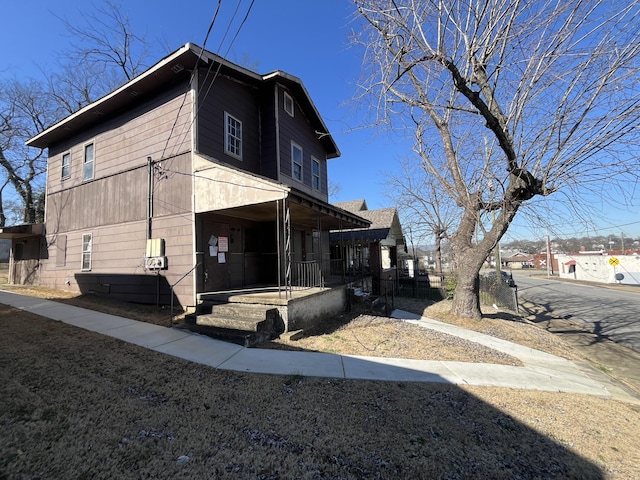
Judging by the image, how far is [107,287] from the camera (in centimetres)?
1015

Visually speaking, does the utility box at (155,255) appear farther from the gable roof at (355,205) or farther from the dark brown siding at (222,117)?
the gable roof at (355,205)

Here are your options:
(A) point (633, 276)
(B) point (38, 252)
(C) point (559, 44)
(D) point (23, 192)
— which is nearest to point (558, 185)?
(C) point (559, 44)

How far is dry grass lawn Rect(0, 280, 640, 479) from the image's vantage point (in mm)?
2584

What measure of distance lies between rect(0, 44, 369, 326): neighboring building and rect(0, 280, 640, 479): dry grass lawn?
3456 mm

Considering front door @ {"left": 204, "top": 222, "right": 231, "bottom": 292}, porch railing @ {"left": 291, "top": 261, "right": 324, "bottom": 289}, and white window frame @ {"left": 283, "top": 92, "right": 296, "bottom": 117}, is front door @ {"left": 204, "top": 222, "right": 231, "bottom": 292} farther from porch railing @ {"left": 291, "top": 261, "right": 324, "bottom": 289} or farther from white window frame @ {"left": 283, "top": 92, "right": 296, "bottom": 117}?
white window frame @ {"left": 283, "top": 92, "right": 296, "bottom": 117}

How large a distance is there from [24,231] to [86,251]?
14.9 feet

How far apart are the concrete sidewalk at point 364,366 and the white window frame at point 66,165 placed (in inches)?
332

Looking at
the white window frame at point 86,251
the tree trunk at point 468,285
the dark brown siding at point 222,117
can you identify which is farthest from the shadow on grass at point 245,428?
the white window frame at point 86,251

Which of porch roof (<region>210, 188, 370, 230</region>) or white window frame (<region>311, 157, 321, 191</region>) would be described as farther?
white window frame (<region>311, 157, 321, 191</region>)

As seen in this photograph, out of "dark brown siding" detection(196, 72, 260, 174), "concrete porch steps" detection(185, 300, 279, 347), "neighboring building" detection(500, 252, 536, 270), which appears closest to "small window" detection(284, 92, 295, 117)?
"dark brown siding" detection(196, 72, 260, 174)

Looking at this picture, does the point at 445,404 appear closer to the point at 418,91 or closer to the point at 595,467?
the point at 595,467

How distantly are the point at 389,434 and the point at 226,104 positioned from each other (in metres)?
9.90

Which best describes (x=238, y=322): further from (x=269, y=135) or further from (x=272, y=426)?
(x=269, y=135)

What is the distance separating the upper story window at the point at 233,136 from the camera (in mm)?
9641
